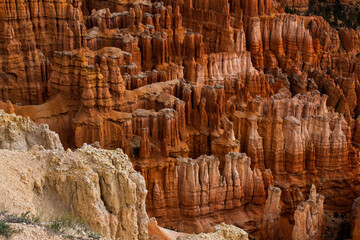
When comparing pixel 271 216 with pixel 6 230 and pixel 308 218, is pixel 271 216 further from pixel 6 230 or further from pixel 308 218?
pixel 6 230

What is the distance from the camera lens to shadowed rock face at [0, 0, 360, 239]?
2228cm

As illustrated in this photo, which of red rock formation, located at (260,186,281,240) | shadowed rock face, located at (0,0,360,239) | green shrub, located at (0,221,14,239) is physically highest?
green shrub, located at (0,221,14,239)

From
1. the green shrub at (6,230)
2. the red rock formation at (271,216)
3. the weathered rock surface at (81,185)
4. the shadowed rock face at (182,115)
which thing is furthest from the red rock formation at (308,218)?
the green shrub at (6,230)

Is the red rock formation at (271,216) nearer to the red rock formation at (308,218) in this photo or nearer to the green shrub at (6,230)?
the red rock formation at (308,218)

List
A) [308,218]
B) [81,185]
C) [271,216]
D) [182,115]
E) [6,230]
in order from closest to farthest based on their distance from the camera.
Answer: [6,230]
[81,185]
[308,218]
[271,216]
[182,115]

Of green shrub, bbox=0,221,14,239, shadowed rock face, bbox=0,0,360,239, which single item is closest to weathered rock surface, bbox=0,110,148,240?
shadowed rock face, bbox=0,0,360,239

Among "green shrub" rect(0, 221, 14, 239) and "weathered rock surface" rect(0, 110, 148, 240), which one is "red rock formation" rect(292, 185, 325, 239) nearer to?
"weathered rock surface" rect(0, 110, 148, 240)

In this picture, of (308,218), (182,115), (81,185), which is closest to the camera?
(81,185)

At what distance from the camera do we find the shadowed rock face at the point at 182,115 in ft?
73.1

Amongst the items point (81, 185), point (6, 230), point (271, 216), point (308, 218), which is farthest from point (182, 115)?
point (6, 230)

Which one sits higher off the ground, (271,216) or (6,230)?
(6,230)

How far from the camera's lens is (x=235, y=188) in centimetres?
2322

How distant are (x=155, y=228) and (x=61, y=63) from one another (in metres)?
10.9

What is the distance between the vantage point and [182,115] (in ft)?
83.1
